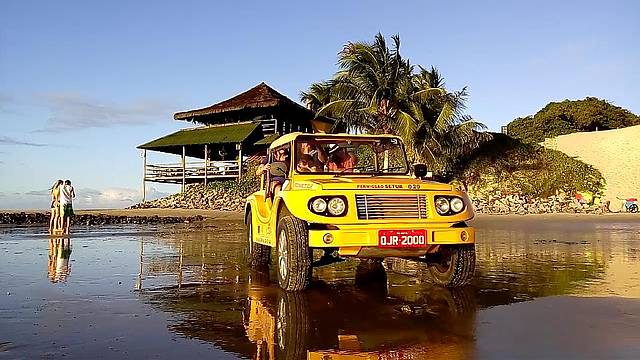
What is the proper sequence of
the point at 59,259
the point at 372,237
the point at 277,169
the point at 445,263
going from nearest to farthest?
the point at 372,237 < the point at 445,263 < the point at 277,169 < the point at 59,259

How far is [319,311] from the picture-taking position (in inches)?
228

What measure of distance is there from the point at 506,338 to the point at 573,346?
0.46 m

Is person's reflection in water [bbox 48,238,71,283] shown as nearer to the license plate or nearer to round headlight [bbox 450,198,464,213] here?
the license plate

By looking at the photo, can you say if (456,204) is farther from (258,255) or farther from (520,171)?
(520,171)

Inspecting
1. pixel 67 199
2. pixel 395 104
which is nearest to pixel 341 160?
pixel 67 199

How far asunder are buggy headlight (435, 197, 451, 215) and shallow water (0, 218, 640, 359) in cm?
88

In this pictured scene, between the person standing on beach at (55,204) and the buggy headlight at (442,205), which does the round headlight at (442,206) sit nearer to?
the buggy headlight at (442,205)

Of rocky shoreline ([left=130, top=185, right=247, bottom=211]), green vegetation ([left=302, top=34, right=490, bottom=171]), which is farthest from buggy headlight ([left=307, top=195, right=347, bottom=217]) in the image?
rocky shoreline ([left=130, top=185, right=247, bottom=211])

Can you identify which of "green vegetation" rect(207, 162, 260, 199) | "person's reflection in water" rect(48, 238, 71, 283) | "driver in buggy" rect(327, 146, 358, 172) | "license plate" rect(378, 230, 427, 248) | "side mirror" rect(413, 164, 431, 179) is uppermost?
"green vegetation" rect(207, 162, 260, 199)

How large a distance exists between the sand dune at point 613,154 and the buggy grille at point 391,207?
30.1 meters

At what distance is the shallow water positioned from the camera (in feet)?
14.4

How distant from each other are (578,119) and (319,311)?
2449 inches

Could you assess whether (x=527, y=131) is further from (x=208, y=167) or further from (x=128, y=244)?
(x=128, y=244)

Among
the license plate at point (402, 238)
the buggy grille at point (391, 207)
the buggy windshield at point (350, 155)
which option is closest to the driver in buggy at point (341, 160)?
the buggy windshield at point (350, 155)
